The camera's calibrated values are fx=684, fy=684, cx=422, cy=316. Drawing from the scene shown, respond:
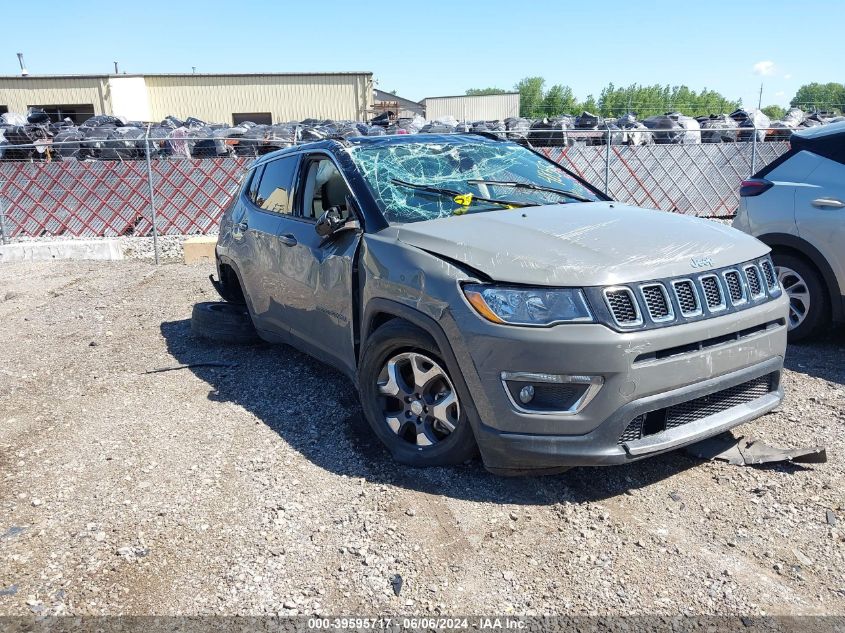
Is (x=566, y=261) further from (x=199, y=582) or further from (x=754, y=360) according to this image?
(x=199, y=582)

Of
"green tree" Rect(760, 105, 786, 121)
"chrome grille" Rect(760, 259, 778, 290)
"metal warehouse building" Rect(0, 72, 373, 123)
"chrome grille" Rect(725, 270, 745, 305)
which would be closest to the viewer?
"chrome grille" Rect(725, 270, 745, 305)

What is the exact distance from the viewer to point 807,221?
5.14 m

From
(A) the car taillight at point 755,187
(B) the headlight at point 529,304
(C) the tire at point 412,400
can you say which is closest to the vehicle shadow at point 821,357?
(A) the car taillight at point 755,187

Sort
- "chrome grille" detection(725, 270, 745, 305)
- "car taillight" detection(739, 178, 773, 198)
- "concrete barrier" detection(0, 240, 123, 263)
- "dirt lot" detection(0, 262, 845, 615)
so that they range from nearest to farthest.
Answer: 1. "dirt lot" detection(0, 262, 845, 615)
2. "chrome grille" detection(725, 270, 745, 305)
3. "car taillight" detection(739, 178, 773, 198)
4. "concrete barrier" detection(0, 240, 123, 263)

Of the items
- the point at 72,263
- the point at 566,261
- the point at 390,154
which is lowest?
the point at 72,263

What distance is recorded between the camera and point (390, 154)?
4.19 meters

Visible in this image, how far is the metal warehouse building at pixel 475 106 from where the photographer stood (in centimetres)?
3881

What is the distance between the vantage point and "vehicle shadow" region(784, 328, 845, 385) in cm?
481

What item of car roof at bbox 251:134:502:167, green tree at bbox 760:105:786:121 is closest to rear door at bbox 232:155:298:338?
car roof at bbox 251:134:502:167

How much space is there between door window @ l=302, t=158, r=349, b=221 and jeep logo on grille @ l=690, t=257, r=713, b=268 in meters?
1.93

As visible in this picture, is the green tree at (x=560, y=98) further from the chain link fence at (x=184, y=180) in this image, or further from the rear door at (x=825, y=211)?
the rear door at (x=825, y=211)

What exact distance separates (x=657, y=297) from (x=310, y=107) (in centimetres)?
3507

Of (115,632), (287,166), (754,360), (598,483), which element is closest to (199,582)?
(115,632)

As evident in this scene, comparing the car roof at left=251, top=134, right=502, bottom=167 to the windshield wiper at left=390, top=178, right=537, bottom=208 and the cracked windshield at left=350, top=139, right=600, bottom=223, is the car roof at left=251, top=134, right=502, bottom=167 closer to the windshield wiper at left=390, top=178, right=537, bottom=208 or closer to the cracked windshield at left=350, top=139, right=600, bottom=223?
the cracked windshield at left=350, top=139, right=600, bottom=223
